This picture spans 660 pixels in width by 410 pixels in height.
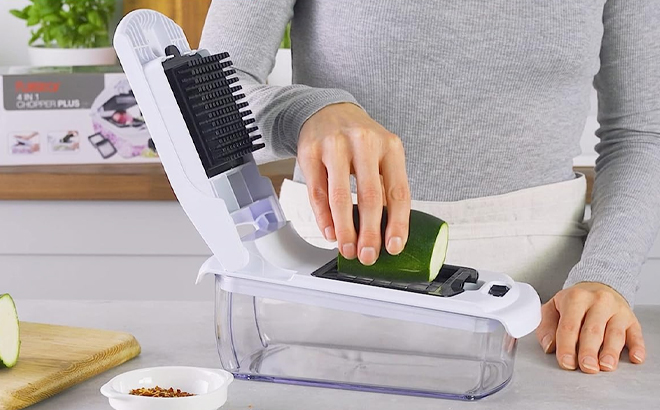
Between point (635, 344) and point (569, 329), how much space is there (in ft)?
0.21

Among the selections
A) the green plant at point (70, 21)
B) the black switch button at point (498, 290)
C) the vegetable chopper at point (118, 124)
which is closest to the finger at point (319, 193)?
the black switch button at point (498, 290)

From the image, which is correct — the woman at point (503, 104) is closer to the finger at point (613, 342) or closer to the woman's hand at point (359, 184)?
the finger at point (613, 342)

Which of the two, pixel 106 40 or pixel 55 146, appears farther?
pixel 106 40

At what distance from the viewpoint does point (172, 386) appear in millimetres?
787

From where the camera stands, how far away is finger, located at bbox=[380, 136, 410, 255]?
778 mm

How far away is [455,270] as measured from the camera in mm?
837

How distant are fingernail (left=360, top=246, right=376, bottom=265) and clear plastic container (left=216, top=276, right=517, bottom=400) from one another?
0.16ft

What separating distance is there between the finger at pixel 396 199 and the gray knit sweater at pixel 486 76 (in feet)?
1.13

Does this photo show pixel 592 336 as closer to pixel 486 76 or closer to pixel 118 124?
pixel 486 76

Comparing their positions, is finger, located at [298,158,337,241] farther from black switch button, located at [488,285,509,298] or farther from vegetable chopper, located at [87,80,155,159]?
vegetable chopper, located at [87,80,155,159]

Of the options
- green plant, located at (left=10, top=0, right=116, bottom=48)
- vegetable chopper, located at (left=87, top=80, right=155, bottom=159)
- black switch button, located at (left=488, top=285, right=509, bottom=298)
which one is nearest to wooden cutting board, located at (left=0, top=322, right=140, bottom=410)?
black switch button, located at (left=488, top=285, right=509, bottom=298)

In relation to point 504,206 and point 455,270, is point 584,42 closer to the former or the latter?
point 504,206

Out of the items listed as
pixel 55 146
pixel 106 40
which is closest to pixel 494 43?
pixel 55 146

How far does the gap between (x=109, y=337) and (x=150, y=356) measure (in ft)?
0.14
